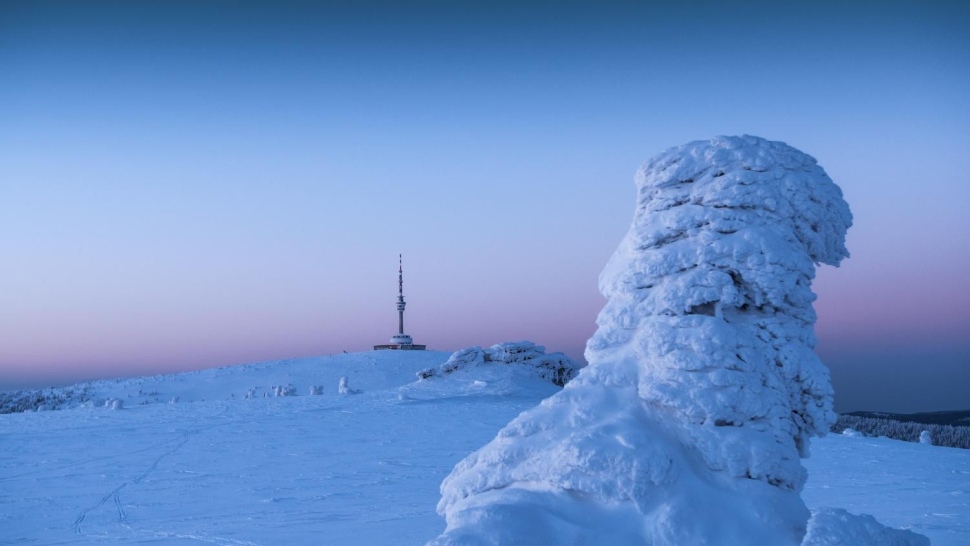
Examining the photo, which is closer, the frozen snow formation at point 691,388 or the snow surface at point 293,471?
the frozen snow formation at point 691,388

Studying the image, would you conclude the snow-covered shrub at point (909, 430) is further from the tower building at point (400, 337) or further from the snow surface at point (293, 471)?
the tower building at point (400, 337)

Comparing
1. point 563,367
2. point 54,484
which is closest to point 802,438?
point 54,484

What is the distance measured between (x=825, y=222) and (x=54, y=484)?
1196cm

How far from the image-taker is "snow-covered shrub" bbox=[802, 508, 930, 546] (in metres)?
4.56

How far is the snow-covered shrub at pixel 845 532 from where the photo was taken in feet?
15.0

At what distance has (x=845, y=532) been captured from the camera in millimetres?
4578

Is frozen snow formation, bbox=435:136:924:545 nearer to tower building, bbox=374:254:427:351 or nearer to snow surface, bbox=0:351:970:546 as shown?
snow surface, bbox=0:351:970:546

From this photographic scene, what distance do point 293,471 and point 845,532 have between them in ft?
30.7

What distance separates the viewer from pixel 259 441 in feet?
47.6

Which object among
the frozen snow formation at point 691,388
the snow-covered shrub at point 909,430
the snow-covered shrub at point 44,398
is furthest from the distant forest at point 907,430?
the snow-covered shrub at point 44,398

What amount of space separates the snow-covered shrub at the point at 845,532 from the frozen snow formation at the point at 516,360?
62.4ft

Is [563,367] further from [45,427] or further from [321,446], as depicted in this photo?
[45,427]

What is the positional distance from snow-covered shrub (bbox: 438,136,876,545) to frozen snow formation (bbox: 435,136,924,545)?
0.04ft

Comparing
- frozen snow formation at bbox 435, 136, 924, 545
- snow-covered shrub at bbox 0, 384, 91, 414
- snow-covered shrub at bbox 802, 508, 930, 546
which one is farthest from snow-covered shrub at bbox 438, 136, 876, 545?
snow-covered shrub at bbox 0, 384, 91, 414
